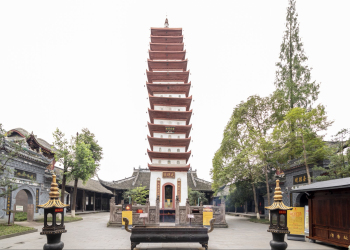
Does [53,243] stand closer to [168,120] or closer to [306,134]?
[306,134]

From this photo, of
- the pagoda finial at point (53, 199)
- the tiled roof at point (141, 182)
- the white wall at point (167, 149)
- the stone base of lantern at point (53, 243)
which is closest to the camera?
the stone base of lantern at point (53, 243)

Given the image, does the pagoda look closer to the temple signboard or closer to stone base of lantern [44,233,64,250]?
the temple signboard

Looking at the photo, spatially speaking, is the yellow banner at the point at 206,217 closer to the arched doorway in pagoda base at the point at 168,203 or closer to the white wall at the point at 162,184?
the arched doorway in pagoda base at the point at 168,203

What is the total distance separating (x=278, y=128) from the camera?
20.7m

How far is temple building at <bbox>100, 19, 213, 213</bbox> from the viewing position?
2805 cm

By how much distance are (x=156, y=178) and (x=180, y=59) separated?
549 inches

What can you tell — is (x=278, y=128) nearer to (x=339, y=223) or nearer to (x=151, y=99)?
(x=339, y=223)

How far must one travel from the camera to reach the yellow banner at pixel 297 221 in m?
13.1

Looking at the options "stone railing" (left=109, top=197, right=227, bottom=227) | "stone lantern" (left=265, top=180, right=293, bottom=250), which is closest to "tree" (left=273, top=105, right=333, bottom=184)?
"stone railing" (left=109, top=197, right=227, bottom=227)

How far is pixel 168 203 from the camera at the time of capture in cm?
2769

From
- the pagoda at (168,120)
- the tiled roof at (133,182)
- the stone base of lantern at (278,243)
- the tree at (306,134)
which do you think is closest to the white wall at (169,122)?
the pagoda at (168,120)

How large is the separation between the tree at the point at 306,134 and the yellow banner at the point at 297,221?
4606 millimetres

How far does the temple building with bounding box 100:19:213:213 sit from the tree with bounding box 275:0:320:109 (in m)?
9.51

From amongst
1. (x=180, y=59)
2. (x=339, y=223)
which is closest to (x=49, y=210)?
(x=339, y=223)
